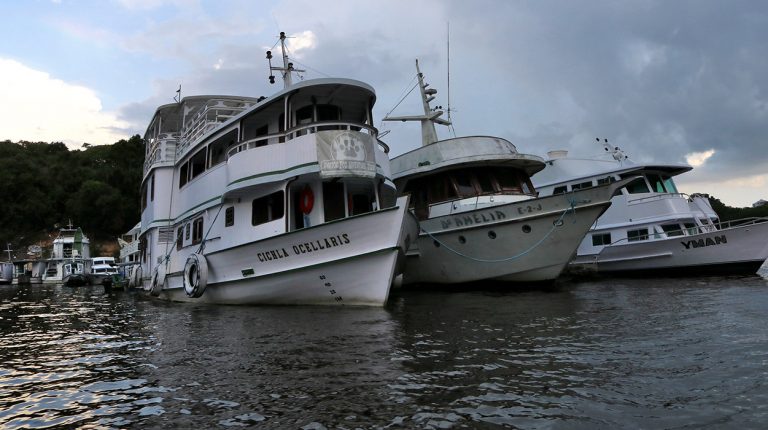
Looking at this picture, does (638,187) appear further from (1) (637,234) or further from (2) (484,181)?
(2) (484,181)

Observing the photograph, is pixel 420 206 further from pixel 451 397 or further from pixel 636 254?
pixel 451 397

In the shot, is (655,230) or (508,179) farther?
(655,230)

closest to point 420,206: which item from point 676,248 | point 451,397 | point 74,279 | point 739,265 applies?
point 676,248

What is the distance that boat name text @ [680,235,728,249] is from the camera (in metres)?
17.8

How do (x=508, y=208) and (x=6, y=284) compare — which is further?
(x=6, y=284)

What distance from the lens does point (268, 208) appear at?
12609 millimetres

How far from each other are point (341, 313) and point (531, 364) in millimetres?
5367

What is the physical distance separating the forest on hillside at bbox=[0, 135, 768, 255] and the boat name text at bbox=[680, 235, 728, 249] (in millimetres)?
62960

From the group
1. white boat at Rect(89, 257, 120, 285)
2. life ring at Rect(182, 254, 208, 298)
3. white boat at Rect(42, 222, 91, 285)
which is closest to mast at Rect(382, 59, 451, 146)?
life ring at Rect(182, 254, 208, 298)

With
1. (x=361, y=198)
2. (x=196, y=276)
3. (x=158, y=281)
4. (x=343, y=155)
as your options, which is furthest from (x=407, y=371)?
(x=158, y=281)

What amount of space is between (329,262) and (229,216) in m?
4.02

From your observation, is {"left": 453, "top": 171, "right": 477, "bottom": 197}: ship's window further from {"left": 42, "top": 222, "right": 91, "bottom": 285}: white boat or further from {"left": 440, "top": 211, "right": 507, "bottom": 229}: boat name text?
{"left": 42, "top": 222, "right": 91, "bottom": 285}: white boat

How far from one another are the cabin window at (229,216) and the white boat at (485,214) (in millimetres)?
4917

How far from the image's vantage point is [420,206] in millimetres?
18391
